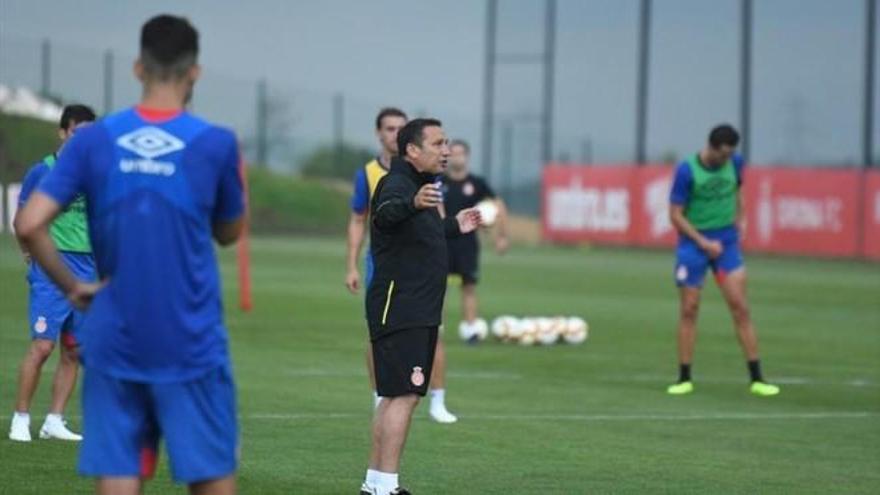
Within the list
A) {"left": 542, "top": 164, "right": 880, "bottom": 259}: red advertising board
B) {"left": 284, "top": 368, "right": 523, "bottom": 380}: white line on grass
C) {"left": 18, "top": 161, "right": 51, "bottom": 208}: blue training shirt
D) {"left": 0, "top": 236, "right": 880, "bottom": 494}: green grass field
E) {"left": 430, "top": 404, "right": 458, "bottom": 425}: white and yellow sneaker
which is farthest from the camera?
{"left": 542, "top": 164, "right": 880, "bottom": 259}: red advertising board

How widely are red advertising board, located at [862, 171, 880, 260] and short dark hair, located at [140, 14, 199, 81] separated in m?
38.1

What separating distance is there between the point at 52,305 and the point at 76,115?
1.32 m

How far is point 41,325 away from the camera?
13242 millimetres

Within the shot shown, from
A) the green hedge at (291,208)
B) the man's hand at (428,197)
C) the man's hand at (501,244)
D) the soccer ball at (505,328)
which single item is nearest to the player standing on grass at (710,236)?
the soccer ball at (505,328)

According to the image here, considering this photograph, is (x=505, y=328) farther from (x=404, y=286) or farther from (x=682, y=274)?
(x=404, y=286)

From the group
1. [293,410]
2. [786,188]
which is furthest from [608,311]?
[786,188]

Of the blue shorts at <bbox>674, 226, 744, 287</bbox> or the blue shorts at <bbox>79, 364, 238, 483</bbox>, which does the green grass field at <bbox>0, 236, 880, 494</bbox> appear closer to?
the blue shorts at <bbox>674, 226, 744, 287</bbox>

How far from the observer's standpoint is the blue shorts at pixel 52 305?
1317cm

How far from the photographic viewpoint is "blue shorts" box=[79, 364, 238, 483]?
24.1 ft

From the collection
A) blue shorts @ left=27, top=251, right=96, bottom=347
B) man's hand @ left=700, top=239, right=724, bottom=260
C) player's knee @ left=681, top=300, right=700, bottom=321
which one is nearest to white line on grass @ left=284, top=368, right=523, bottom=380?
player's knee @ left=681, top=300, right=700, bottom=321

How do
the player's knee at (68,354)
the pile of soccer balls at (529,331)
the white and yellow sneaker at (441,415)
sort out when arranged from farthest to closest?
the pile of soccer balls at (529,331) → the white and yellow sneaker at (441,415) → the player's knee at (68,354)

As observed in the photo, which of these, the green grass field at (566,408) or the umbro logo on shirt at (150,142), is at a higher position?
the umbro logo on shirt at (150,142)

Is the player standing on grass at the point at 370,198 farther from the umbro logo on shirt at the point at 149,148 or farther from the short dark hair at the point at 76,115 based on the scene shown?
the umbro logo on shirt at the point at 149,148

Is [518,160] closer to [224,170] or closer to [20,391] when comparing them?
[20,391]
